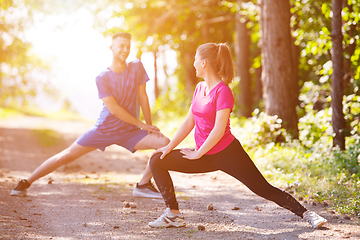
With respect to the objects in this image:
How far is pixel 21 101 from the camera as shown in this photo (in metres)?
40.4

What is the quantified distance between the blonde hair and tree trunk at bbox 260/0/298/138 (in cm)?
550

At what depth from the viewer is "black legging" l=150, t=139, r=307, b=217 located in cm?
384

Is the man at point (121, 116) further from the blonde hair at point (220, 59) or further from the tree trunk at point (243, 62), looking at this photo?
the tree trunk at point (243, 62)

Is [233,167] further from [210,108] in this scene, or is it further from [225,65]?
[225,65]

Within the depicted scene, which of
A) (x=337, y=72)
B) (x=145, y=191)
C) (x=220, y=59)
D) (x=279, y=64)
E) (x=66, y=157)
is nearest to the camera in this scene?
(x=220, y=59)

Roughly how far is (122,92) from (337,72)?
3.77 meters

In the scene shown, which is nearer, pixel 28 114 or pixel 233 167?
pixel 233 167

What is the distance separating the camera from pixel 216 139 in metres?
3.71

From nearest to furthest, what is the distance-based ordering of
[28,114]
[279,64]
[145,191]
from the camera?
[145,191], [279,64], [28,114]

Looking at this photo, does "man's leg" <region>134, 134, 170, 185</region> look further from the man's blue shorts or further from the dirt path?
the dirt path

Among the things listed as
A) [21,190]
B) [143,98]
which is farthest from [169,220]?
[21,190]

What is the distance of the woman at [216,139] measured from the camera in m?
3.71

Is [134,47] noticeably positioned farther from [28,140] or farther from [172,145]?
[172,145]

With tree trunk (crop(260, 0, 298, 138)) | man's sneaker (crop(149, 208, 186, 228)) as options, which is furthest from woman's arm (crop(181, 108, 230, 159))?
tree trunk (crop(260, 0, 298, 138))
